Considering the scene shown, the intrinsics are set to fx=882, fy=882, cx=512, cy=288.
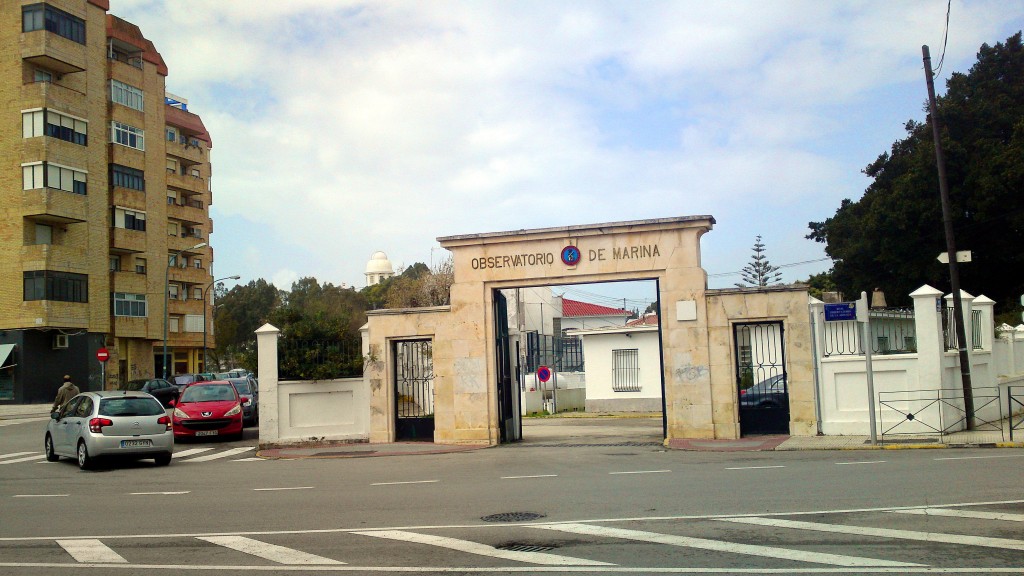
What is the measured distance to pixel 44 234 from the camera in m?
48.9

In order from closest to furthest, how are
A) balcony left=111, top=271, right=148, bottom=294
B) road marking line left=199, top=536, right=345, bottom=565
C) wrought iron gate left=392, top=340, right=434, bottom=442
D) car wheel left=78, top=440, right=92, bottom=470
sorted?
1. road marking line left=199, top=536, right=345, bottom=565
2. car wheel left=78, top=440, right=92, bottom=470
3. wrought iron gate left=392, top=340, right=434, bottom=442
4. balcony left=111, top=271, right=148, bottom=294

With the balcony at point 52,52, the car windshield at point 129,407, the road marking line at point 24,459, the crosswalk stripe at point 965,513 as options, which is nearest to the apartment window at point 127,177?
the balcony at point 52,52

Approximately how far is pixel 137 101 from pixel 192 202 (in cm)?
1447

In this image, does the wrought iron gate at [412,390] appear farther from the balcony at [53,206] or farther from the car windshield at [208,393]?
the balcony at [53,206]

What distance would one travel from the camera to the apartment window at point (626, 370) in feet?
120

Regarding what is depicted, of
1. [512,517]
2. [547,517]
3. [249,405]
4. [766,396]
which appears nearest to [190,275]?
[249,405]

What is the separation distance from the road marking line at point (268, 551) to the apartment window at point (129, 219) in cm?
4995

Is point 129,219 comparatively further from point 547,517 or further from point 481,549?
point 481,549

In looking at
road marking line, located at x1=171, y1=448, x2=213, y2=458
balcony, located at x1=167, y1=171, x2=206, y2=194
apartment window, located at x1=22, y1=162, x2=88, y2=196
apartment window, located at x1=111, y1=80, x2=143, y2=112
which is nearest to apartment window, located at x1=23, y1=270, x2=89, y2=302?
apartment window, located at x1=22, y1=162, x2=88, y2=196

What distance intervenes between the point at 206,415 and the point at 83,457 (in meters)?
6.17

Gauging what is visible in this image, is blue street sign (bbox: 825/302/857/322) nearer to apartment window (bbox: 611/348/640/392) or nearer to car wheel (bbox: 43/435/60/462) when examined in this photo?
car wheel (bbox: 43/435/60/462)

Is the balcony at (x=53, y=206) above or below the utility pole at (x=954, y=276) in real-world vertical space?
above

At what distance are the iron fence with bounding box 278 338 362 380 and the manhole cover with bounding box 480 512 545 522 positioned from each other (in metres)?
12.0

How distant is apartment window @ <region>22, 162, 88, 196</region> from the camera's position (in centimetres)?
4759
